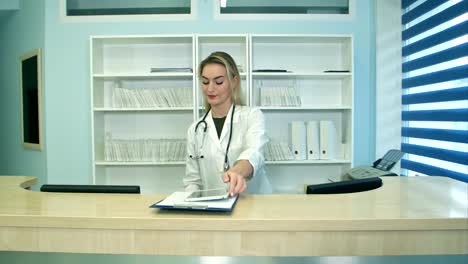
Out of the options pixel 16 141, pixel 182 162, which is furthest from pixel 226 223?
pixel 16 141

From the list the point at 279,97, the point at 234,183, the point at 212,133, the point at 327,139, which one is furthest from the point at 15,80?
the point at 234,183

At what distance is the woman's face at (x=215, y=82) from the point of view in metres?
1.91

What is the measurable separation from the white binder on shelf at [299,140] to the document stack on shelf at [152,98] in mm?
911

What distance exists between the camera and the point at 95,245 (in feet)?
3.44

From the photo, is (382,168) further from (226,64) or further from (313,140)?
(226,64)

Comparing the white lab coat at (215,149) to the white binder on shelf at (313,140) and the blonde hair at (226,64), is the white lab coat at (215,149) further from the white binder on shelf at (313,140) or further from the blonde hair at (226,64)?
the white binder on shelf at (313,140)

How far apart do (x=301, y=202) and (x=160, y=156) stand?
2.02 meters

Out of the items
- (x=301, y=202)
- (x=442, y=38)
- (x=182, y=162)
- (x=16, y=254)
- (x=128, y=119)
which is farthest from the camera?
(x=128, y=119)

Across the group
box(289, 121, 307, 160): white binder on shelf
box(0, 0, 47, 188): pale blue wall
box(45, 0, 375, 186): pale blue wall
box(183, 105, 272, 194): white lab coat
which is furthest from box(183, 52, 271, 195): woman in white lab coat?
box(0, 0, 47, 188): pale blue wall

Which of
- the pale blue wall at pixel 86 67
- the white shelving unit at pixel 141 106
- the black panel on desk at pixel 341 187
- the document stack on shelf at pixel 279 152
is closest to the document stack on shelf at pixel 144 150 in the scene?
the white shelving unit at pixel 141 106

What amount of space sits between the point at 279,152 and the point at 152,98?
1.16m

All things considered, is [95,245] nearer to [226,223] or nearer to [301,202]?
[226,223]

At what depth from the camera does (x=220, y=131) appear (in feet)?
6.75

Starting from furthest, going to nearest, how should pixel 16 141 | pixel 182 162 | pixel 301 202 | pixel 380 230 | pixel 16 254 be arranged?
pixel 16 141, pixel 182 162, pixel 16 254, pixel 301 202, pixel 380 230
